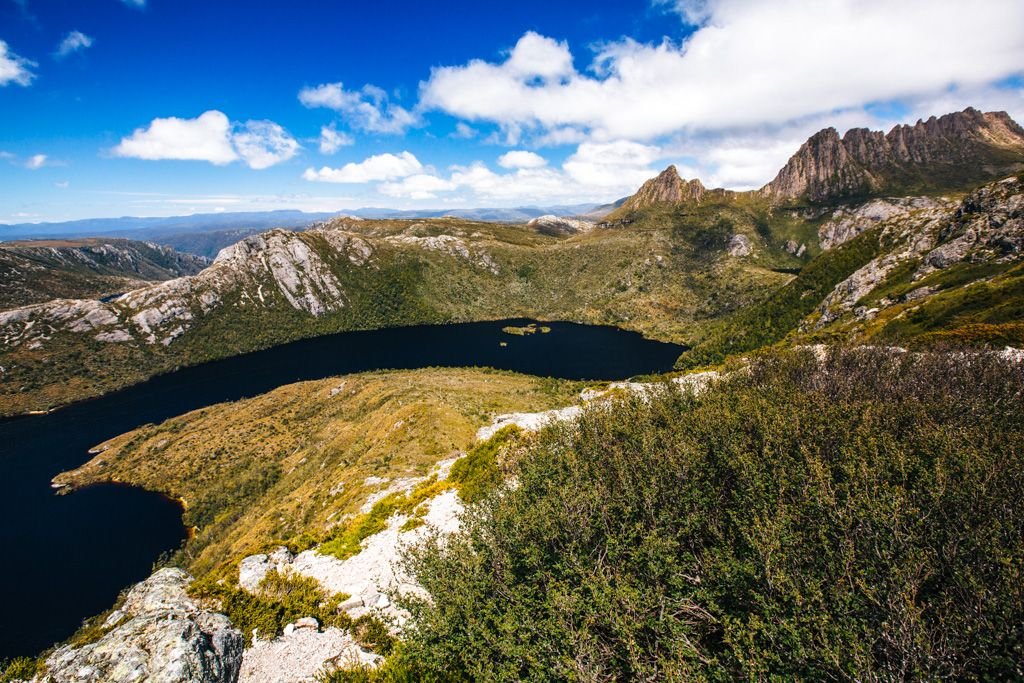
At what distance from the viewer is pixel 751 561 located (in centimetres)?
2648

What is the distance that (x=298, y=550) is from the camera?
47062 mm

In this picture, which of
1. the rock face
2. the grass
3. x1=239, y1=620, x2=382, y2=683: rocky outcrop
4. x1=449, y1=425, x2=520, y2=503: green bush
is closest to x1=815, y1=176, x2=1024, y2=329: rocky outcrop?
the grass

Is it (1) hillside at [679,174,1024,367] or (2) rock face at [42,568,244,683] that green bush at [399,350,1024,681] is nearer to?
(2) rock face at [42,568,244,683]

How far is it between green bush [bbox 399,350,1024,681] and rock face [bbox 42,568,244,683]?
13956 mm

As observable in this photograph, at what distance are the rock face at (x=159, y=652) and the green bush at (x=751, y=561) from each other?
13956 mm

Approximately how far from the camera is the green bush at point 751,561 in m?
20.8

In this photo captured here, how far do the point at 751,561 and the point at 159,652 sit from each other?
38.4m

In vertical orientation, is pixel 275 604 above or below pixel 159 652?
below

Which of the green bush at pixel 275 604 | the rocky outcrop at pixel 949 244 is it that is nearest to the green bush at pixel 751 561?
the green bush at pixel 275 604

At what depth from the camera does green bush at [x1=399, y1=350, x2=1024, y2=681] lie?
68.3 ft

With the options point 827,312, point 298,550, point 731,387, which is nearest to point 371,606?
point 298,550

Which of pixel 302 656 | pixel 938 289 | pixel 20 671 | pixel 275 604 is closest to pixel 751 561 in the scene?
pixel 302 656

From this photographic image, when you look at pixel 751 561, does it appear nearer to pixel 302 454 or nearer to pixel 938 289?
pixel 302 454

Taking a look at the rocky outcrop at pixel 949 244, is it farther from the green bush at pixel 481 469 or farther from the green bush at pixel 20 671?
the green bush at pixel 20 671
